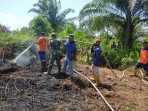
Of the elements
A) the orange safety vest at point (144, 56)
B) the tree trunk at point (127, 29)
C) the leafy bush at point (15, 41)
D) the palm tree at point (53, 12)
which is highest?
the palm tree at point (53, 12)

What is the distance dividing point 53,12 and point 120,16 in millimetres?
14504

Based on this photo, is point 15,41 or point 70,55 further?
point 15,41

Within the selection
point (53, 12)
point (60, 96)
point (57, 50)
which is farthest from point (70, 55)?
point (53, 12)

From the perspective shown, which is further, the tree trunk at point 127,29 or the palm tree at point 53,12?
the palm tree at point 53,12

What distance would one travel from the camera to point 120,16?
900 cm

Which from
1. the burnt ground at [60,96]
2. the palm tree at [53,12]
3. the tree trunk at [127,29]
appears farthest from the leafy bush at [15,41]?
Result: the palm tree at [53,12]

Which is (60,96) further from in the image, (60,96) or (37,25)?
(37,25)

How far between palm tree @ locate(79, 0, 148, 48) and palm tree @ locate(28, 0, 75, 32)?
41.1 feet

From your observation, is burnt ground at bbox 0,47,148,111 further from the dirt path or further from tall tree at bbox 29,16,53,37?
tall tree at bbox 29,16,53,37

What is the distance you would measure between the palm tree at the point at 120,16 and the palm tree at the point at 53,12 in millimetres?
12527

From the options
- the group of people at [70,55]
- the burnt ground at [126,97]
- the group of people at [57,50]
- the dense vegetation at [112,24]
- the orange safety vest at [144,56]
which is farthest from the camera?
the dense vegetation at [112,24]

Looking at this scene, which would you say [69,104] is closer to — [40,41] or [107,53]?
[40,41]

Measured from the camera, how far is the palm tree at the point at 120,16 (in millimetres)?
8523

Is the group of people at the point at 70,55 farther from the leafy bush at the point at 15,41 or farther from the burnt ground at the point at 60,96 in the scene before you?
the leafy bush at the point at 15,41
